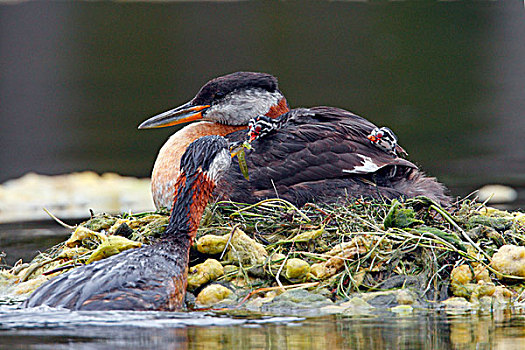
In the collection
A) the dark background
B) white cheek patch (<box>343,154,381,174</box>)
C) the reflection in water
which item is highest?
the dark background

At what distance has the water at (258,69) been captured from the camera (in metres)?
5.32

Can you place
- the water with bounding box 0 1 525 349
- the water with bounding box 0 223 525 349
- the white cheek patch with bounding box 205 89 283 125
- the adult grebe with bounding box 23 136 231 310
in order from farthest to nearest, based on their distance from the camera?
the white cheek patch with bounding box 205 89 283 125 < the adult grebe with bounding box 23 136 231 310 < the water with bounding box 0 1 525 349 < the water with bounding box 0 223 525 349

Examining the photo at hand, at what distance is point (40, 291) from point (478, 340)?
2.68m

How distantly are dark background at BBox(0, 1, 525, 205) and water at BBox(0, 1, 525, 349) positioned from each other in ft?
0.16

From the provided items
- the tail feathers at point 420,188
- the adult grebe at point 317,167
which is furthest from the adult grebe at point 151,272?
the tail feathers at point 420,188

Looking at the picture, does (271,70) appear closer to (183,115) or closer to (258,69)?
(258,69)

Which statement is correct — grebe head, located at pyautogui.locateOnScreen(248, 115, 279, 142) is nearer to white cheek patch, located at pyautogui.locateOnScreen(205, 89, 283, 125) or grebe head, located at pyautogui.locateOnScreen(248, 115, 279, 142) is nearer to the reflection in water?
white cheek patch, located at pyautogui.locateOnScreen(205, 89, 283, 125)

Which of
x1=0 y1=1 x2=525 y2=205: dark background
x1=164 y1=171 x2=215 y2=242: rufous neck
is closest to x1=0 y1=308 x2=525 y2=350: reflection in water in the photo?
x1=164 y1=171 x2=215 y2=242: rufous neck

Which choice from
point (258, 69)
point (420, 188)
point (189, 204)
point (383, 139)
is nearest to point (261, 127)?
point (383, 139)

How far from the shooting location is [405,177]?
7758mm

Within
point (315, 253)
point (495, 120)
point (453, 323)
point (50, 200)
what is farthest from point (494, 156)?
point (453, 323)

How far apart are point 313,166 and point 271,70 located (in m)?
12.3

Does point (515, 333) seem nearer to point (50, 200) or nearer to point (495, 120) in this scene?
point (50, 200)

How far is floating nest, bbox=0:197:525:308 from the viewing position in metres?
6.25
